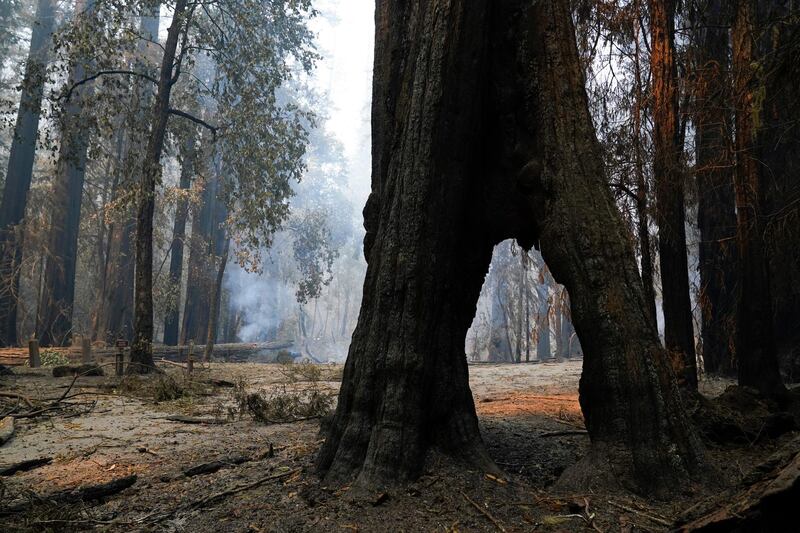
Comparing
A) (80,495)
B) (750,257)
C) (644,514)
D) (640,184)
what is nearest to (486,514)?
(644,514)

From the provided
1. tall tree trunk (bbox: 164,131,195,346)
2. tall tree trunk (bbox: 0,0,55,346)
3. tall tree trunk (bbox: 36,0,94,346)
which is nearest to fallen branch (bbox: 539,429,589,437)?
tall tree trunk (bbox: 0,0,55,346)

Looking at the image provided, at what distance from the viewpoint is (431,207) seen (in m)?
4.10

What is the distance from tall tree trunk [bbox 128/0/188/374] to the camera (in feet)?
42.7

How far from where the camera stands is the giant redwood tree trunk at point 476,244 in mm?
3688

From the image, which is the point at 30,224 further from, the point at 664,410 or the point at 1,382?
the point at 664,410

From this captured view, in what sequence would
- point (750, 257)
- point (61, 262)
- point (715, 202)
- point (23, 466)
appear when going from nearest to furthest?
point (23, 466), point (750, 257), point (715, 202), point (61, 262)

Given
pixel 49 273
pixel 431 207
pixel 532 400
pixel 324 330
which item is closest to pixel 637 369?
pixel 431 207

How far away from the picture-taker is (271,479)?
4.16 meters

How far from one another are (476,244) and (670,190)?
12.9 ft

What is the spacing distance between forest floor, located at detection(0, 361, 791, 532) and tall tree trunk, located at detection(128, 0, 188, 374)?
4.71 m

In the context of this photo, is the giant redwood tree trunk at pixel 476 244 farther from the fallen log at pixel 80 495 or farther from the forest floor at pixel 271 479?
the fallen log at pixel 80 495

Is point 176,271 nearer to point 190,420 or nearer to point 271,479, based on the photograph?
point 190,420

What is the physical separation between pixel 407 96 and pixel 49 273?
2229 centimetres

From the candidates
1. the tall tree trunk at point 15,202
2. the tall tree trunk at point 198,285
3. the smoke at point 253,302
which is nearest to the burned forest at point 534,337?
the tall tree trunk at point 15,202
